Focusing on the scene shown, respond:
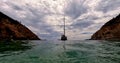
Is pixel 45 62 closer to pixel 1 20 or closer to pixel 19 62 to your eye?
pixel 19 62

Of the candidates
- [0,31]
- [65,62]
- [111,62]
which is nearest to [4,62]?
[65,62]

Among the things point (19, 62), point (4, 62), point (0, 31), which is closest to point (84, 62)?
point (19, 62)

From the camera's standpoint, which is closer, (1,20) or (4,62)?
(4,62)

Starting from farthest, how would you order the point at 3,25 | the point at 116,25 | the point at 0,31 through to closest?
the point at 116,25, the point at 3,25, the point at 0,31

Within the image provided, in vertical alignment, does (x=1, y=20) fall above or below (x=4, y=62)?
above

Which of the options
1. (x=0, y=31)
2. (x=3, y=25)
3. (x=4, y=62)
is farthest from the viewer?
(x=3, y=25)

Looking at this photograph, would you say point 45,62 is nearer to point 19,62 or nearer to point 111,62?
point 19,62

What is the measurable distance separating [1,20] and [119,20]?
3193 inches

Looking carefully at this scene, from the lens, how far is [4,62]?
14148 mm

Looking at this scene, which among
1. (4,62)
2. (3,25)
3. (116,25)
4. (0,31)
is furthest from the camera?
(116,25)

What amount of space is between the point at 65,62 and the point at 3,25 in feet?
306

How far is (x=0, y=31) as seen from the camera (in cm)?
9300

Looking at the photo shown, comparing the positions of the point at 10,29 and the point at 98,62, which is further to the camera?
the point at 10,29

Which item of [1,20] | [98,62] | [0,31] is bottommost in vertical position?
[98,62]
